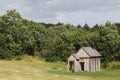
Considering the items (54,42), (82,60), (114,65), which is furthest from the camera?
(54,42)

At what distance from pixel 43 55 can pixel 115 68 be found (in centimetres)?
2071

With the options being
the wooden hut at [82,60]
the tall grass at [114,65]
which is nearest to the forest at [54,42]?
the tall grass at [114,65]

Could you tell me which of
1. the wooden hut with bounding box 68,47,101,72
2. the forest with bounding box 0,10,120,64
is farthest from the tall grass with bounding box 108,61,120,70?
the wooden hut with bounding box 68,47,101,72

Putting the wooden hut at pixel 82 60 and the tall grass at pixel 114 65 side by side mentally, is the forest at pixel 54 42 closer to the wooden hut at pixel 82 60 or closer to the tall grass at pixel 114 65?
the tall grass at pixel 114 65

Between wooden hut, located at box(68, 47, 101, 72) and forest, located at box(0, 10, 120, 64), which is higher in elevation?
forest, located at box(0, 10, 120, 64)

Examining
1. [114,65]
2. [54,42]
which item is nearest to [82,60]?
[114,65]

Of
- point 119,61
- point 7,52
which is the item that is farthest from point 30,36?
point 119,61

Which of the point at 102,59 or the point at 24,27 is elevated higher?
the point at 24,27

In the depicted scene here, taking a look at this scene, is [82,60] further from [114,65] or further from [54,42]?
[54,42]

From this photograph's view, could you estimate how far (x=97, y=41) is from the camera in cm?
7731

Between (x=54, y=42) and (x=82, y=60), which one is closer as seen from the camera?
(x=82, y=60)

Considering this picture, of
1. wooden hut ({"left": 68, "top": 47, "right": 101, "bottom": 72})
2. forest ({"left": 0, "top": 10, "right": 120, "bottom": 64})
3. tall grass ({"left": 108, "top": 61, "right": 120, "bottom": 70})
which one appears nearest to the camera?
wooden hut ({"left": 68, "top": 47, "right": 101, "bottom": 72})

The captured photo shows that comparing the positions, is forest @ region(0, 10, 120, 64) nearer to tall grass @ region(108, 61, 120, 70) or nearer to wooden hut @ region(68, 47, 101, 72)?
tall grass @ region(108, 61, 120, 70)

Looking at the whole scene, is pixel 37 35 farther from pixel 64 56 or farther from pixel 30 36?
pixel 64 56
